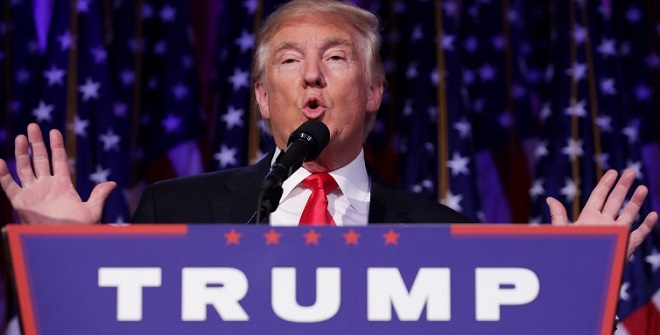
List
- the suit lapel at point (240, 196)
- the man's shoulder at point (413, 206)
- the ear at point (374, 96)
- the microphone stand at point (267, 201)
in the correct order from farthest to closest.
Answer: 1. the ear at point (374, 96)
2. the man's shoulder at point (413, 206)
3. the suit lapel at point (240, 196)
4. the microphone stand at point (267, 201)

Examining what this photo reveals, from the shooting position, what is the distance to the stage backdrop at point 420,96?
130 inches

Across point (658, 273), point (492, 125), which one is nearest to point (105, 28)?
point (492, 125)

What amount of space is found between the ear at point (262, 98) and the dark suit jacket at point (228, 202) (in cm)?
10

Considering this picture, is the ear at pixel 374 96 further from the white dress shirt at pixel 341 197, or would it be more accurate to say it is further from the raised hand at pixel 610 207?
the raised hand at pixel 610 207

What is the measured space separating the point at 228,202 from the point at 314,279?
853 millimetres

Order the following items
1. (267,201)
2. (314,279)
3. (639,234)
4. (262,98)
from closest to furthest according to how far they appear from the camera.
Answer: (314,279) < (267,201) < (639,234) < (262,98)

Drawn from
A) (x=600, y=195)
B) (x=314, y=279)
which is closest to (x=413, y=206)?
(x=600, y=195)

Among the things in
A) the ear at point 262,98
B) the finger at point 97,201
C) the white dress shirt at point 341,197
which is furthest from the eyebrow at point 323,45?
the finger at point 97,201

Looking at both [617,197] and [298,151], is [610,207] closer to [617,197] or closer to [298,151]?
[617,197]

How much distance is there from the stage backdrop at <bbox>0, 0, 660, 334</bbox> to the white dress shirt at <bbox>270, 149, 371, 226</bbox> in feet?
4.55

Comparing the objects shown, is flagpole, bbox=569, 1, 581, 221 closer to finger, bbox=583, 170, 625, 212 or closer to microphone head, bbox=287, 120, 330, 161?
finger, bbox=583, 170, 625, 212

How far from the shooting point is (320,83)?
1.86 metres

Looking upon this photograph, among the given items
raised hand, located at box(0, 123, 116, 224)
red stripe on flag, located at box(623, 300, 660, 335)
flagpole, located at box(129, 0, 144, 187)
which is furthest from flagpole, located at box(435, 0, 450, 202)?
raised hand, located at box(0, 123, 116, 224)

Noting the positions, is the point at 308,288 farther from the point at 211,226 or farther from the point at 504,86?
the point at 504,86
